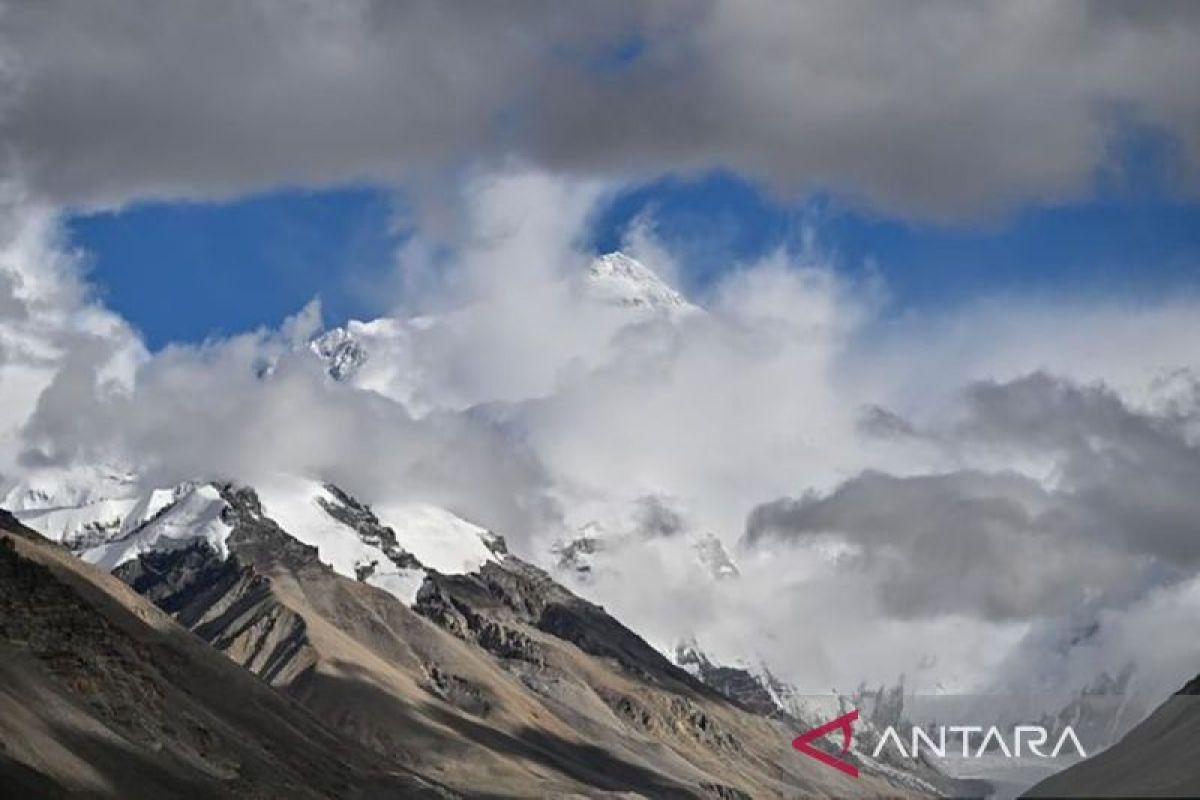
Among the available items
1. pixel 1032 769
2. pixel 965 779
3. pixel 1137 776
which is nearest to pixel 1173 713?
pixel 1032 769

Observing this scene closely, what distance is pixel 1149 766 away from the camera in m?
113

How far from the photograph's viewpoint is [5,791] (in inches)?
7313

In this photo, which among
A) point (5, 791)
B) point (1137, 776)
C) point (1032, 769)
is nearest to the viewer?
point (1137, 776)

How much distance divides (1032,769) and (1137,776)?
51.2m

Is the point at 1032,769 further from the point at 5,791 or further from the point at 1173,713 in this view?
the point at 5,791

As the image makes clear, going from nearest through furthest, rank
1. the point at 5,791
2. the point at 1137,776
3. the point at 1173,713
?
the point at 1137,776 < the point at 1173,713 < the point at 5,791

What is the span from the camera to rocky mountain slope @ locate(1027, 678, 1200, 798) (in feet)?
298

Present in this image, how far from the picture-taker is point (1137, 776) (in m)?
106

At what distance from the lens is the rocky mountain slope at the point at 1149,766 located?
90975 mm

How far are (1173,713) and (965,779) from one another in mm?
26609

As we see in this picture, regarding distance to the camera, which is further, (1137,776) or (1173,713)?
(1173,713)

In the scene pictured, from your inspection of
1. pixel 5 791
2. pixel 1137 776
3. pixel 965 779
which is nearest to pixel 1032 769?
pixel 965 779

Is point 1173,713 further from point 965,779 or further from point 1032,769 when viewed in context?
point 965,779

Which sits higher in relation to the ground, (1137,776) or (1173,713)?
(1173,713)
